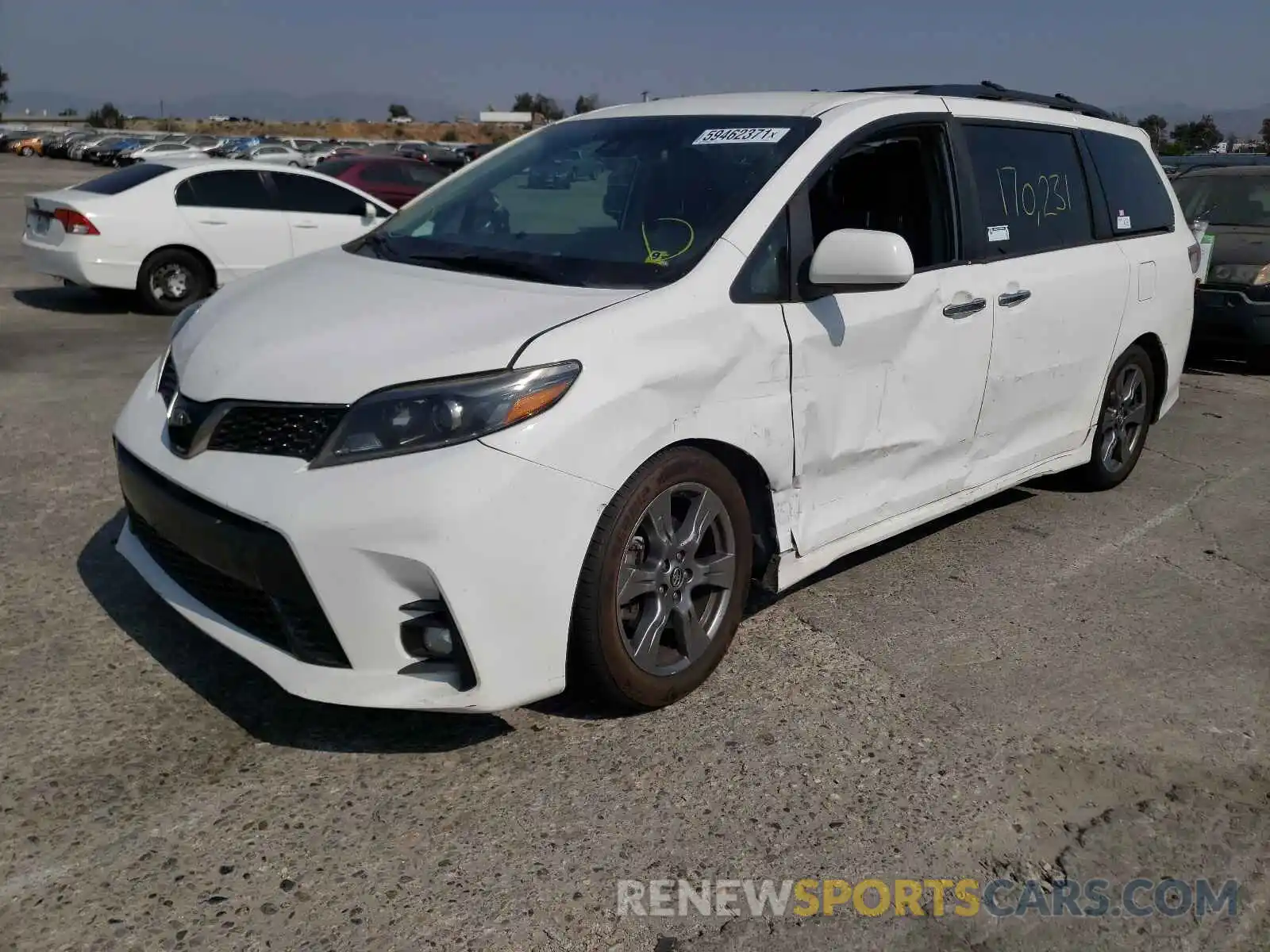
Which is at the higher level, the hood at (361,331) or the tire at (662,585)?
the hood at (361,331)

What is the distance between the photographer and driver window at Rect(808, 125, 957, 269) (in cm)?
394

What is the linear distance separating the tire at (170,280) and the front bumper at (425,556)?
331 inches

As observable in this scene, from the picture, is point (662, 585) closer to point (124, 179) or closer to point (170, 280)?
point (170, 280)

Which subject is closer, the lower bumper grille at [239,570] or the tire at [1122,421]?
the lower bumper grille at [239,570]

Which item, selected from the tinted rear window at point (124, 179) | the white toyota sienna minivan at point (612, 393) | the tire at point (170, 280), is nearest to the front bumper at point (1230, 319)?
the white toyota sienna minivan at point (612, 393)

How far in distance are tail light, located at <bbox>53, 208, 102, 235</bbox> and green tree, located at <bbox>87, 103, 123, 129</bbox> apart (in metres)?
97.4

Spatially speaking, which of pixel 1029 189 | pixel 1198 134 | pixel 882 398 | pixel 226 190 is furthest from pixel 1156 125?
pixel 882 398

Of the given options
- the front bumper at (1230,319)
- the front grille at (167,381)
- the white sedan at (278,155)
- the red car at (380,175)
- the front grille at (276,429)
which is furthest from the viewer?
the white sedan at (278,155)

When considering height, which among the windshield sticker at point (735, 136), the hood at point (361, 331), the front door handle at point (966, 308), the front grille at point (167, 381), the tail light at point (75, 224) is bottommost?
the tail light at point (75, 224)

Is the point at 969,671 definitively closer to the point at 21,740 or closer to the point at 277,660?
the point at 277,660

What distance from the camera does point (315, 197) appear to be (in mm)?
11602

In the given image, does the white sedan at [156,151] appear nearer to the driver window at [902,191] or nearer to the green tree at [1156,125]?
the green tree at [1156,125]

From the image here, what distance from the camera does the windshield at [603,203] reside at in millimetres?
3559

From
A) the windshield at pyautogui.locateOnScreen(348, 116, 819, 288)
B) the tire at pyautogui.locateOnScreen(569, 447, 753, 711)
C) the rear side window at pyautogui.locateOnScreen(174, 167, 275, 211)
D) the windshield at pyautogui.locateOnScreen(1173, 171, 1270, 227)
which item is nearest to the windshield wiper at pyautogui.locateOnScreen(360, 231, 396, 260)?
the windshield at pyautogui.locateOnScreen(348, 116, 819, 288)
